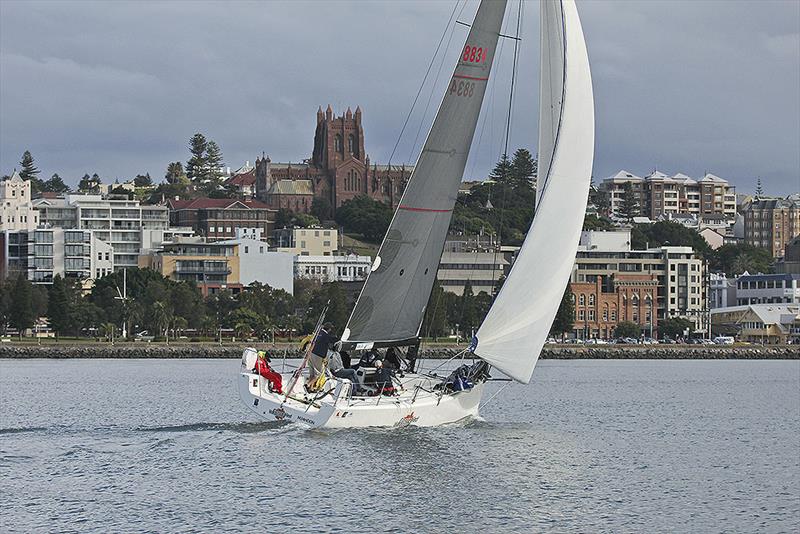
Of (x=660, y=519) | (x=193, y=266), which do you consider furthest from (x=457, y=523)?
(x=193, y=266)

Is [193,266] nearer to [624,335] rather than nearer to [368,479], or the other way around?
[624,335]

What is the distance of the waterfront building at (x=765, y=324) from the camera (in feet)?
418

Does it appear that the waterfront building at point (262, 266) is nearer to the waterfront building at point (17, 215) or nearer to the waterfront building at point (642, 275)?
the waterfront building at point (642, 275)

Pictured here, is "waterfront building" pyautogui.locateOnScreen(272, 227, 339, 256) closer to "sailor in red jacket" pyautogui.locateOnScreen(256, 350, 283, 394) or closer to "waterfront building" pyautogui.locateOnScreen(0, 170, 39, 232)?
"waterfront building" pyautogui.locateOnScreen(0, 170, 39, 232)

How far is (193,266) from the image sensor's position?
123 meters

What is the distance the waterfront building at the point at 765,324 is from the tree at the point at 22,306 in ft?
206

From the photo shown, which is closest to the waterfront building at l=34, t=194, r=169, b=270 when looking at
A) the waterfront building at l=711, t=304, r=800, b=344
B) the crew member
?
the waterfront building at l=711, t=304, r=800, b=344

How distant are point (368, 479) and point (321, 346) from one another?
4150 mm

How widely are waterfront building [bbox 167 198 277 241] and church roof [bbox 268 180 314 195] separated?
20.7 metres

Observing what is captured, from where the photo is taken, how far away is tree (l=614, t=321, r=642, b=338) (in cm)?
12312

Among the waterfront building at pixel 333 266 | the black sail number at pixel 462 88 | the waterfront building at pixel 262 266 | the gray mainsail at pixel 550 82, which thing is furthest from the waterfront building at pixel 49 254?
the gray mainsail at pixel 550 82

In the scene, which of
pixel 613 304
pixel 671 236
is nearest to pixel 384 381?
pixel 613 304

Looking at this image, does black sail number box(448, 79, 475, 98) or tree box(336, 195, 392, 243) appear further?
tree box(336, 195, 392, 243)

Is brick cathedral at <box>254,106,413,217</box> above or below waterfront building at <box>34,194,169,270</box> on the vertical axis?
above
